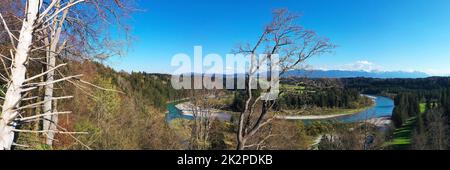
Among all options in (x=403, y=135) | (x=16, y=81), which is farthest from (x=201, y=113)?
(x=403, y=135)

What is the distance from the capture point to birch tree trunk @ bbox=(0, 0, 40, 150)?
66.1 inches

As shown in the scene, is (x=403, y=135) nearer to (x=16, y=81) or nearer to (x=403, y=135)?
(x=403, y=135)

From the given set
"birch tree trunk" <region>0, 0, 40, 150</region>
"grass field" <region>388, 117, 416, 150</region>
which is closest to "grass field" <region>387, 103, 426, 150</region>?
"grass field" <region>388, 117, 416, 150</region>

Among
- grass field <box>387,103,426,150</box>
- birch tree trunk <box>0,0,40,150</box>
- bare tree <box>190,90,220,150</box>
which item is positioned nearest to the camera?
birch tree trunk <box>0,0,40,150</box>

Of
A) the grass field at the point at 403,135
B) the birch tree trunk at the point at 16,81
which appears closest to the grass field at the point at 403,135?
the grass field at the point at 403,135

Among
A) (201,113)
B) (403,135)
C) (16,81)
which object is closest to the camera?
(16,81)

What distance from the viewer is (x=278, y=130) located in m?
23.6

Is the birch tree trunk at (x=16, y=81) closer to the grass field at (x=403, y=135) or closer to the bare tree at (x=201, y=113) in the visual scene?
the bare tree at (x=201, y=113)

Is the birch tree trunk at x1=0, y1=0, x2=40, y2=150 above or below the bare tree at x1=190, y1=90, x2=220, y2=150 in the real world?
above

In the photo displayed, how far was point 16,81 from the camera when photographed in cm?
172

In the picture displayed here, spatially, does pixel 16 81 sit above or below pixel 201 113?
above

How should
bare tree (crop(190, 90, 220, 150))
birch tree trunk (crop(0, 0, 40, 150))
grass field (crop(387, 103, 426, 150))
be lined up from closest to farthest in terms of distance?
birch tree trunk (crop(0, 0, 40, 150))
bare tree (crop(190, 90, 220, 150))
grass field (crop(387, 103, 426, 150))

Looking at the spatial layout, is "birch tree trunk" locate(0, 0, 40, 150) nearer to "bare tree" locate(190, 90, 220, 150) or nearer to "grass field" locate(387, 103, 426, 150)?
"bare tree" locate(190, 90, 220, 150)
